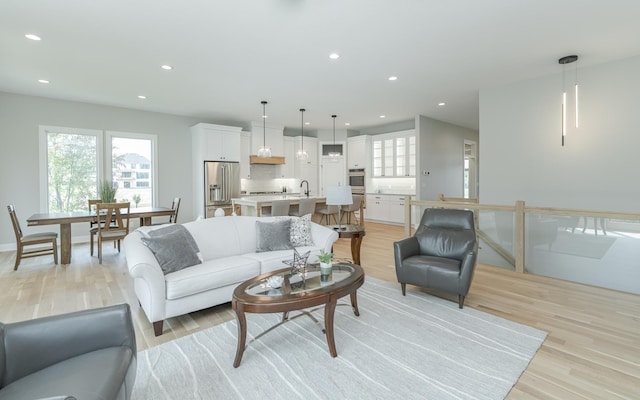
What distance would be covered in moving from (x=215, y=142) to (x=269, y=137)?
1.57 meters

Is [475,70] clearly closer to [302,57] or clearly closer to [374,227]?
[302,57]

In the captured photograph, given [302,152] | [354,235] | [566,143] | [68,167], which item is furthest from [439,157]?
[68,167]

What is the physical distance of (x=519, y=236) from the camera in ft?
13.8

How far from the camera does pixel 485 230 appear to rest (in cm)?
462

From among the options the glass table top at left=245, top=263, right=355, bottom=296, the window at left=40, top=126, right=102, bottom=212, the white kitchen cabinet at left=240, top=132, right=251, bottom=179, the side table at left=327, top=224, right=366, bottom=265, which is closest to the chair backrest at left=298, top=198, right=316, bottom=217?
the side table at left=327, top=224, right=366, bottom=265

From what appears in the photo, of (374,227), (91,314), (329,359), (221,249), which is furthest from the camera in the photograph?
(374,227)

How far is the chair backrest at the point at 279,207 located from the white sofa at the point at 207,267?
1.76 meters

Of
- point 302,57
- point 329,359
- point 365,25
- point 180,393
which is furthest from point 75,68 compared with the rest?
point 329,359

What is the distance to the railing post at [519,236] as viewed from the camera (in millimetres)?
4180

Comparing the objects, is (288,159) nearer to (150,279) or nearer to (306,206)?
(306,206)

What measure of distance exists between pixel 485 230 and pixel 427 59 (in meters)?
2.68

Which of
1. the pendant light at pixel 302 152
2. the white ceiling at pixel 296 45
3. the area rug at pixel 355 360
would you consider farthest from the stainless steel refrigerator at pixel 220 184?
the area rug at pixel 355 360

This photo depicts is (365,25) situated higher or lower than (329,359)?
higher

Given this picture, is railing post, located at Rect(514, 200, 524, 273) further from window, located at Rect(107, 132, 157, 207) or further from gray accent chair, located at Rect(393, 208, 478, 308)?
window, located at Rect(107, 132, 157, 207)
